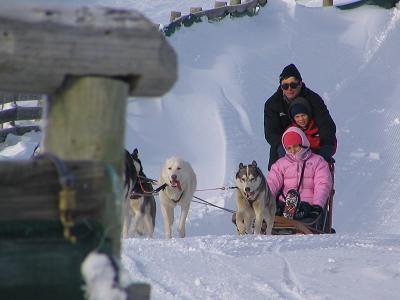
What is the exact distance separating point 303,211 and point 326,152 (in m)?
0.67

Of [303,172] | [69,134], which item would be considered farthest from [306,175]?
[69,134]

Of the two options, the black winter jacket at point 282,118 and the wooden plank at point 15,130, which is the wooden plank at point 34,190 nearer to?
the black winter jacket at point 282,118

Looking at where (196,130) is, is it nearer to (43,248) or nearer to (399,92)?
(399,92)

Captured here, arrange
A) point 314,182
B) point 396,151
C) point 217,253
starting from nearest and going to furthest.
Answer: point 217,253
point 314,182
point 396,151

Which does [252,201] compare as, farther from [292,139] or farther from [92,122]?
[92,122]

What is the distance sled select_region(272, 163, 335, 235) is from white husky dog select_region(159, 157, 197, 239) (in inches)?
45.9

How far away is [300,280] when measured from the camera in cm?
557

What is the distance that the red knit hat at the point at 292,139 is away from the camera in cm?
885

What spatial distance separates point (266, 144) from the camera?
14383 mm

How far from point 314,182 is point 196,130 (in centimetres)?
→ 576

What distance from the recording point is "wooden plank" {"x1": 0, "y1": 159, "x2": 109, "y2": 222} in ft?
6.15

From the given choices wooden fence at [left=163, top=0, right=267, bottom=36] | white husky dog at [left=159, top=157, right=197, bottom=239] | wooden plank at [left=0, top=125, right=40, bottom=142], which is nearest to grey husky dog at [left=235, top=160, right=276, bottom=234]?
white husky dog at [left=159, top=157, right=197, bottom=239]

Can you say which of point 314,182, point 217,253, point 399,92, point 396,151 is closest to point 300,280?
point 217,253

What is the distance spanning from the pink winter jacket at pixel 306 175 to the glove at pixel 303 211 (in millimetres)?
83
